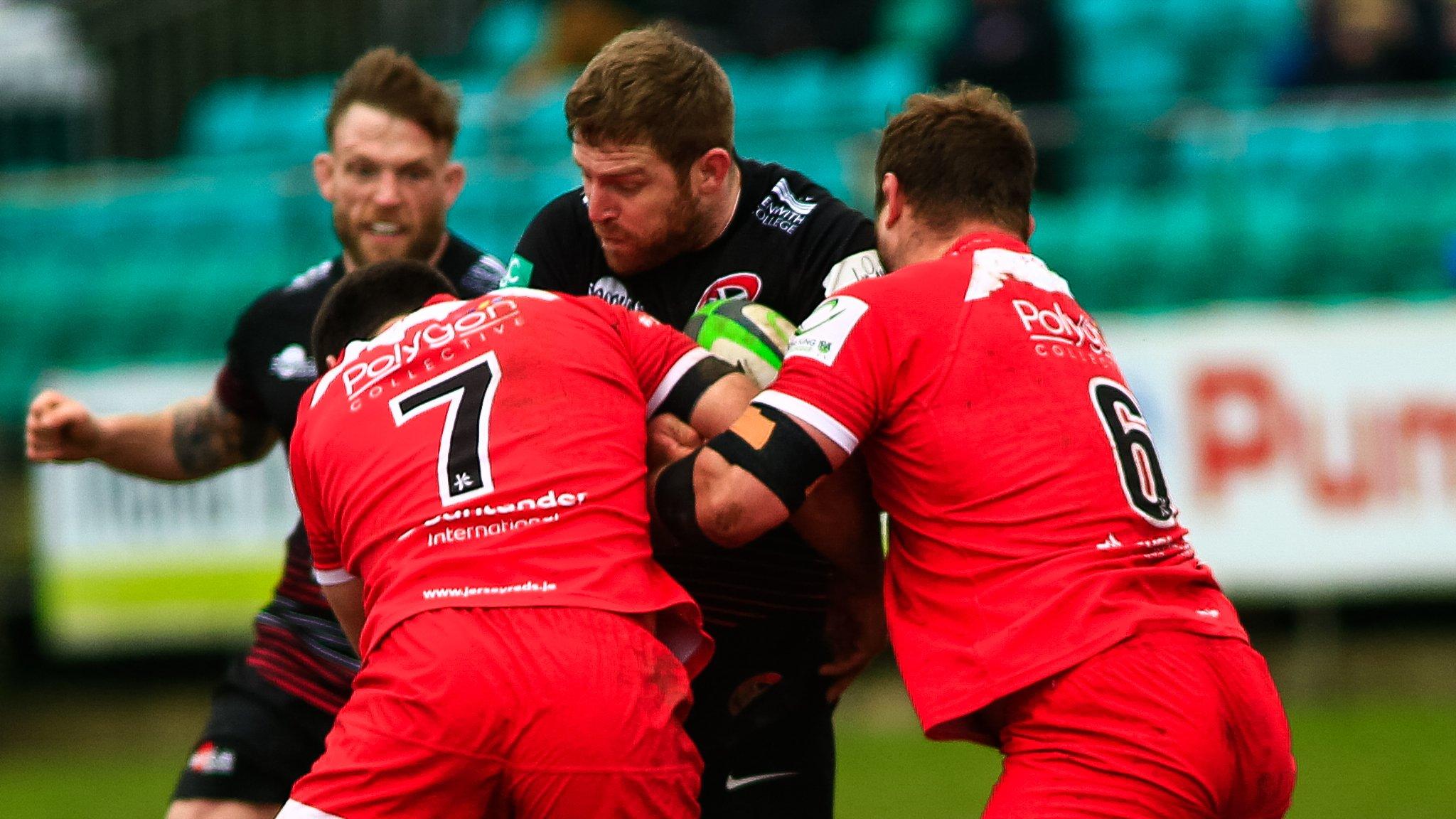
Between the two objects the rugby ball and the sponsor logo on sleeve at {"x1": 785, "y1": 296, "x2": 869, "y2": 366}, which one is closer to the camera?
the sponsor logo on sleeve at {"x1": 785, "y1": 296, "x2": 869, "y2": 366}

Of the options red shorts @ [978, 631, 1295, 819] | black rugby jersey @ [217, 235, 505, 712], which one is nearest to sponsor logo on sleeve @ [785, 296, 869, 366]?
red shorts @ [978, 631, 1295, 819]

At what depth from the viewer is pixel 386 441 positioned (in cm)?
361

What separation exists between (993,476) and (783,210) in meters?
1.01

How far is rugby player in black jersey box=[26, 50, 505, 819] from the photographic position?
484cm

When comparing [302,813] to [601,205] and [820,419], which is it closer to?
[820,419]

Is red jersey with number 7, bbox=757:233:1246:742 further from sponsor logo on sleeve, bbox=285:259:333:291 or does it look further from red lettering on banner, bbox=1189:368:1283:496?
red lettering on banner, bbox=1189:368:1283:496

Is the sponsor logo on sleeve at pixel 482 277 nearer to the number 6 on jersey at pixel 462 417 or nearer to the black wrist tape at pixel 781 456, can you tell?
the number 6 on jersey at pixel 462 417

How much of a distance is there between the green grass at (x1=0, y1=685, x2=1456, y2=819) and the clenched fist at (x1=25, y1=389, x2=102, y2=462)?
11.6ft

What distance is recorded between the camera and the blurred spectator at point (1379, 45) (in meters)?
10.0

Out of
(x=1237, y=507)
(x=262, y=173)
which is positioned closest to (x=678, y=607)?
(x=1237, y=507)

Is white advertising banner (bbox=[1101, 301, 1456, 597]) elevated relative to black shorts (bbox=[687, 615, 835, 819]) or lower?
lower

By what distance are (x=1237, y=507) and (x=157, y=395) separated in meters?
5.43

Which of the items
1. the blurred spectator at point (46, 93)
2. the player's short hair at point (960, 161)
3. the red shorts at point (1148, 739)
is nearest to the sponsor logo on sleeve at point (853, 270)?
the player's short hair at point (960, 161)

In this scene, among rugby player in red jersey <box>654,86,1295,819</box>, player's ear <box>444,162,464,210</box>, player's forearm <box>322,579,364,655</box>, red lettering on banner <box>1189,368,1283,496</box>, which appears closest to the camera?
rugby player in red jersey <box>654,86,1295,819</box>
